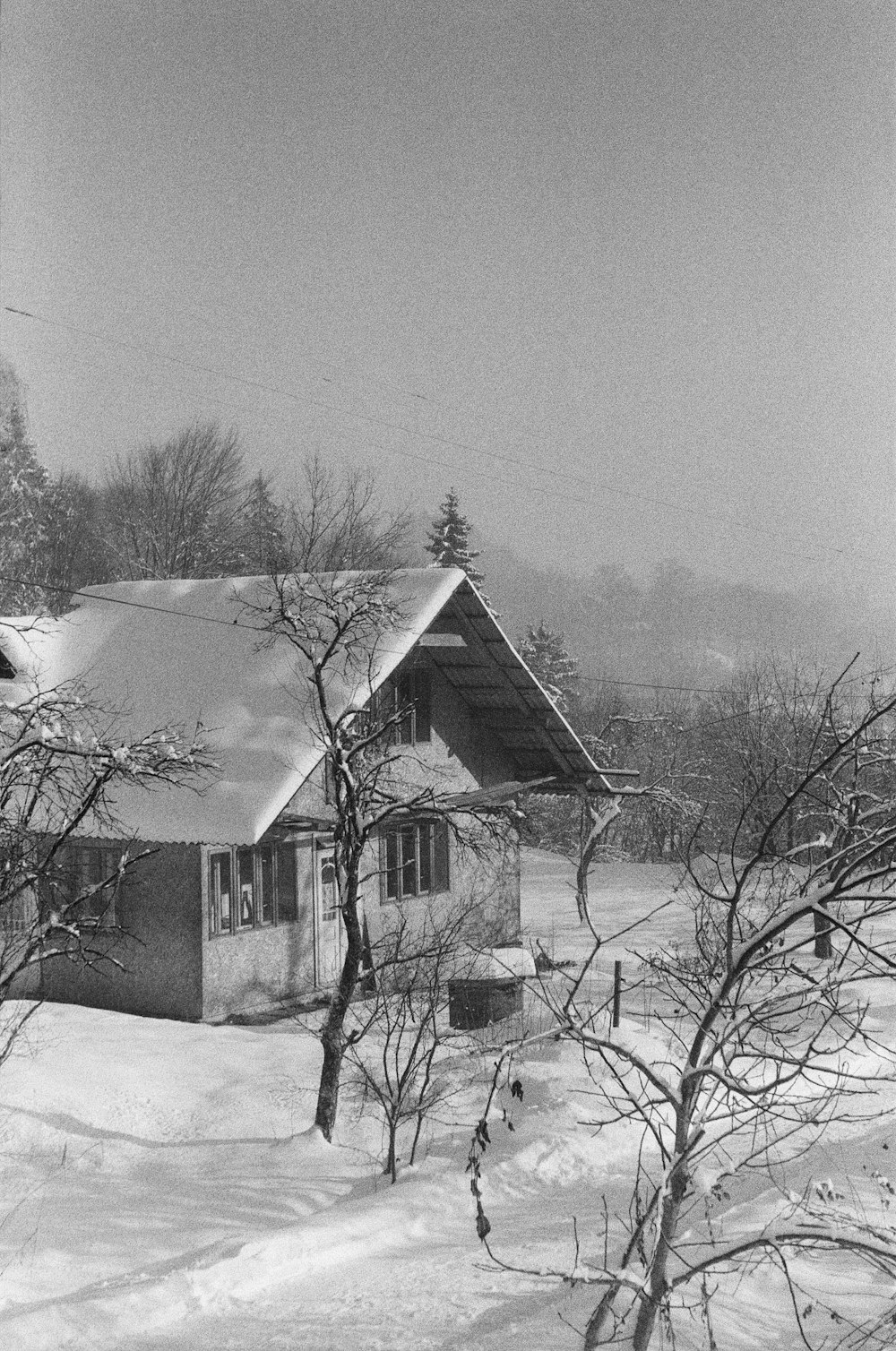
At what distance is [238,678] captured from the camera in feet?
66.8

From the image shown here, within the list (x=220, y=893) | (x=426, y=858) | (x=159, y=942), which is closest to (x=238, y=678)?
(x=220, y=893)

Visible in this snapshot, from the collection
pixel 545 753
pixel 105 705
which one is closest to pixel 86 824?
pixel 105 705

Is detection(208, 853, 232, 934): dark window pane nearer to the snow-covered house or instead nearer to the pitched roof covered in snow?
the snow-covered house

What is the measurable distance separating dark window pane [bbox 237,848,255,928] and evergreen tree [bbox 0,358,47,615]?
29446 mm

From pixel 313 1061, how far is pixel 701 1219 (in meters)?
7.40

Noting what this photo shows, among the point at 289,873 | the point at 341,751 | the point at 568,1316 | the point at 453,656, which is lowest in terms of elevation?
the point at 568,1316

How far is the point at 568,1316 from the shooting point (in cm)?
706

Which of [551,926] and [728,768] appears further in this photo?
[728,768]

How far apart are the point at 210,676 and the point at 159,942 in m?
4.87

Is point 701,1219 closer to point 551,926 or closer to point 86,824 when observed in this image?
point 86,824

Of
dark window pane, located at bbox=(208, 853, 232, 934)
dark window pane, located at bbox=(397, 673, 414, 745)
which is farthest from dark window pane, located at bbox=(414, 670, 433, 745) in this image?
dark window pane, located at bbox=(208, 853, 232, 934)

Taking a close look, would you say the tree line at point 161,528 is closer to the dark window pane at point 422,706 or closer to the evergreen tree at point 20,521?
the evergreen tree at point 20,521

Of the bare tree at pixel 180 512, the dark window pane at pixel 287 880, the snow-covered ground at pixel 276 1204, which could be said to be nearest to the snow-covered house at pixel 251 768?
the dark window pane at pixel 287 880

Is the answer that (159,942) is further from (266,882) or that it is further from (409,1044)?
(409,1044)
